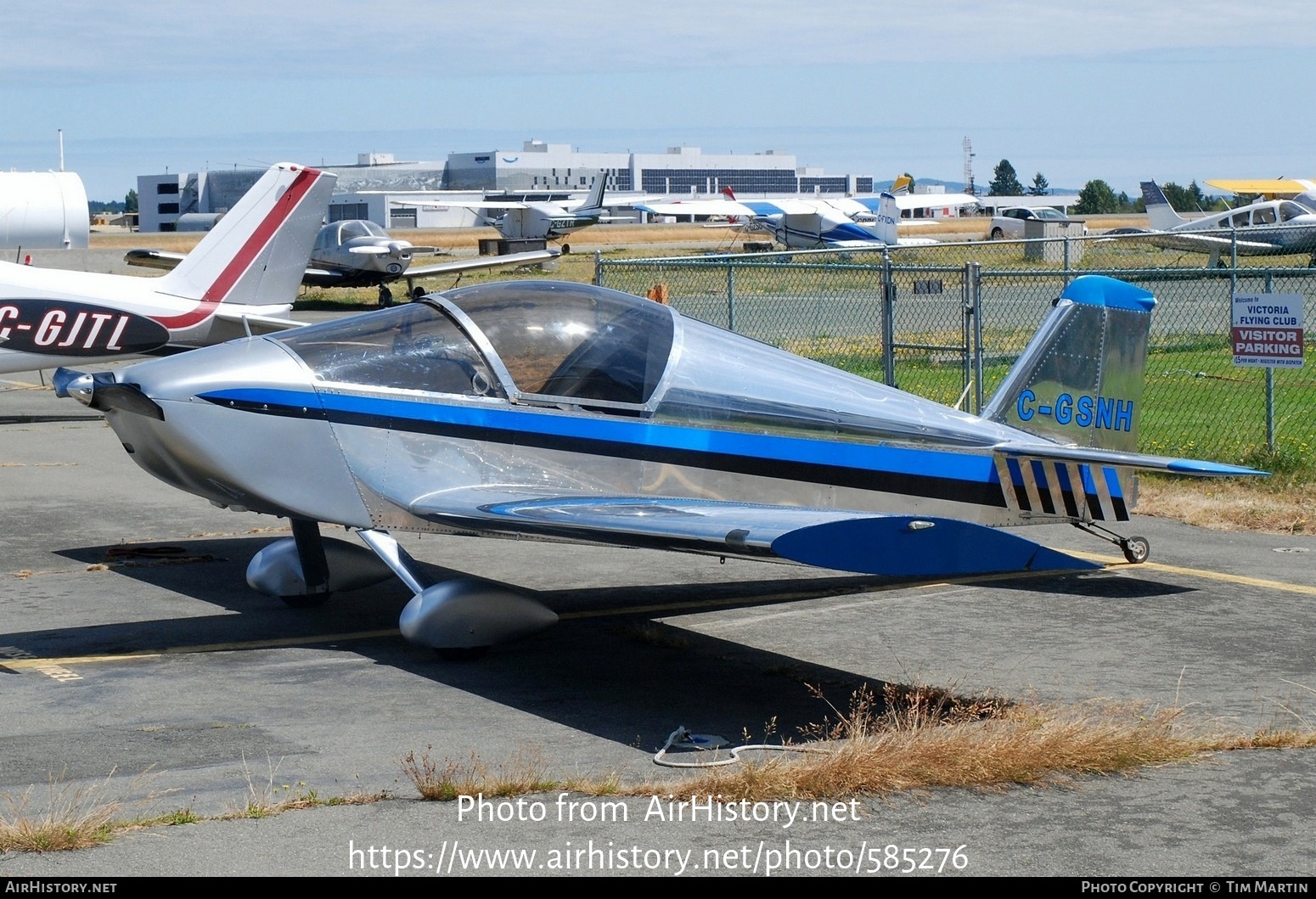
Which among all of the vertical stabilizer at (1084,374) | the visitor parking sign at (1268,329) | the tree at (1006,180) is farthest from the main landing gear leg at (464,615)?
the tree at (1006,180)

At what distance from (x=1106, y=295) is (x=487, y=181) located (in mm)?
156013

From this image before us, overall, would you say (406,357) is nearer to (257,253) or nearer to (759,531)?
(759,531)

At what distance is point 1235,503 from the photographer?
36.0 ft

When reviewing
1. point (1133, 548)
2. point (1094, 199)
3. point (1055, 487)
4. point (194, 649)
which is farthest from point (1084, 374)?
point (1094, 199)

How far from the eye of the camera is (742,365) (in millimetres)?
7406

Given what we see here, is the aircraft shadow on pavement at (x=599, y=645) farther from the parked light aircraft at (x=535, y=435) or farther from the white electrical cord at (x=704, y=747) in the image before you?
the parked light aircraft at (x=535, y=435)

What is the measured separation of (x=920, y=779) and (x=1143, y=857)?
86cm

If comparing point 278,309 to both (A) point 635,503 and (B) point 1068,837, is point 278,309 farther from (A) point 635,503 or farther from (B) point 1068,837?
(B) point 1068,837

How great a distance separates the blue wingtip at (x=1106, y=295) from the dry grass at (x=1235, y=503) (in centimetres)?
290

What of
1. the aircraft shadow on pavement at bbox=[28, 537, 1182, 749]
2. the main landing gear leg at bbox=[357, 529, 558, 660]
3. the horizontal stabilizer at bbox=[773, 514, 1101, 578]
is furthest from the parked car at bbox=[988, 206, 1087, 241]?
the horizontal stabilizer at bbox=[773, 514, 1101, 578]

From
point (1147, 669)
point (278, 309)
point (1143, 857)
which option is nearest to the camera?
point (1143, 857)

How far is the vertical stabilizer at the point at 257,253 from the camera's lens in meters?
16.0

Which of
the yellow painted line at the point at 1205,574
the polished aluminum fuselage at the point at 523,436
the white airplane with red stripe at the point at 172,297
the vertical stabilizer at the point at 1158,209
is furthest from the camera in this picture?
the vertical stabilizer at the point at 1158,209
